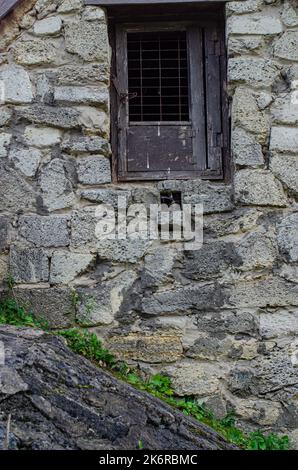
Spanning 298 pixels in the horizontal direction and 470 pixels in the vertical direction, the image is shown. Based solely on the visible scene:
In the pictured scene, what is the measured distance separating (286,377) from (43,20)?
262 centimetres

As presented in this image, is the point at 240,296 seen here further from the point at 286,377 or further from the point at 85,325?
the point at 85,325

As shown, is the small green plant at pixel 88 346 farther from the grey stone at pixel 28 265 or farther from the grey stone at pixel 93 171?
the grey stone at pixel 93 171

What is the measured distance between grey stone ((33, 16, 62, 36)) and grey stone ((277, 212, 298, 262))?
1827 millimetres

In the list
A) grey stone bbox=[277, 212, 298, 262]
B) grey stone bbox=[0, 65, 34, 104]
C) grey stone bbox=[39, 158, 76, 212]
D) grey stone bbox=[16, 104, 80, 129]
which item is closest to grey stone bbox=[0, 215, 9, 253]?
grey stone bbox=[39, 158, 76, 212]

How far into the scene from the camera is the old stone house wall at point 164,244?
4.70 meters

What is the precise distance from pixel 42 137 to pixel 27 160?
17cm

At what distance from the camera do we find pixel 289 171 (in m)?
4.91

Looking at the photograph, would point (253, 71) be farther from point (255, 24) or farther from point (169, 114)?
point (169, 114)

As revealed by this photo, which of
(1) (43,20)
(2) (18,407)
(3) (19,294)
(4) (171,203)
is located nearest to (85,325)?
(3) (19,294)

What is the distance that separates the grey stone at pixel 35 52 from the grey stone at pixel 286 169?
1.50 metres

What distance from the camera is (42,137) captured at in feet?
16.3

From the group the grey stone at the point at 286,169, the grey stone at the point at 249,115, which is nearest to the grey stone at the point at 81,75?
the grey stone at the point at 249,115

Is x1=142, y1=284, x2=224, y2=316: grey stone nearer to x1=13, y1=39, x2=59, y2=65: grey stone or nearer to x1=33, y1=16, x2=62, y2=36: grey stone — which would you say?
x1=13, y1=39, x2=59, y2=65: grey stone

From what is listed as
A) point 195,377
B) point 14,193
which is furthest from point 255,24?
point 195,377
